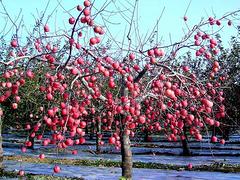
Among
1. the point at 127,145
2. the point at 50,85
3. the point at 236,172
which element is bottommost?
the point at 236,172

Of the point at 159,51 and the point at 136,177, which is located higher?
the point at 159,51

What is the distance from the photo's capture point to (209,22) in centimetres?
751

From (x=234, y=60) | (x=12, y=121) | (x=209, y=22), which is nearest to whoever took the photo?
(x=209, y=22)

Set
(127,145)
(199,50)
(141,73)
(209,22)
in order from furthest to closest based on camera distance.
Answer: (127,145)
(141,73)
(209,22)
(199,50)

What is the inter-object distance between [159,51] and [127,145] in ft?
14.0

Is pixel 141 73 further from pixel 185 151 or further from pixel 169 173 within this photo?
pixel 185 151

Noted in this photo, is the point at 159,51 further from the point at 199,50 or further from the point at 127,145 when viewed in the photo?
the point at 127,145

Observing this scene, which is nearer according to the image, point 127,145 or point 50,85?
point 50,85

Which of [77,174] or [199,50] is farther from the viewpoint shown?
[77,174]

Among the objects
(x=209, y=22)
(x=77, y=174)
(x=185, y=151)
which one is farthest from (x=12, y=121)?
(x=209, y=22)

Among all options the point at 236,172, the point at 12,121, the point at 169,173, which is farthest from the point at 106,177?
the point at 12,121

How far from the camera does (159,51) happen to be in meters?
6.26

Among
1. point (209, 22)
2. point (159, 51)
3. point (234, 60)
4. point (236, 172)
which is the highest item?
point (234, 60)

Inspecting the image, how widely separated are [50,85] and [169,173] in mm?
15169
